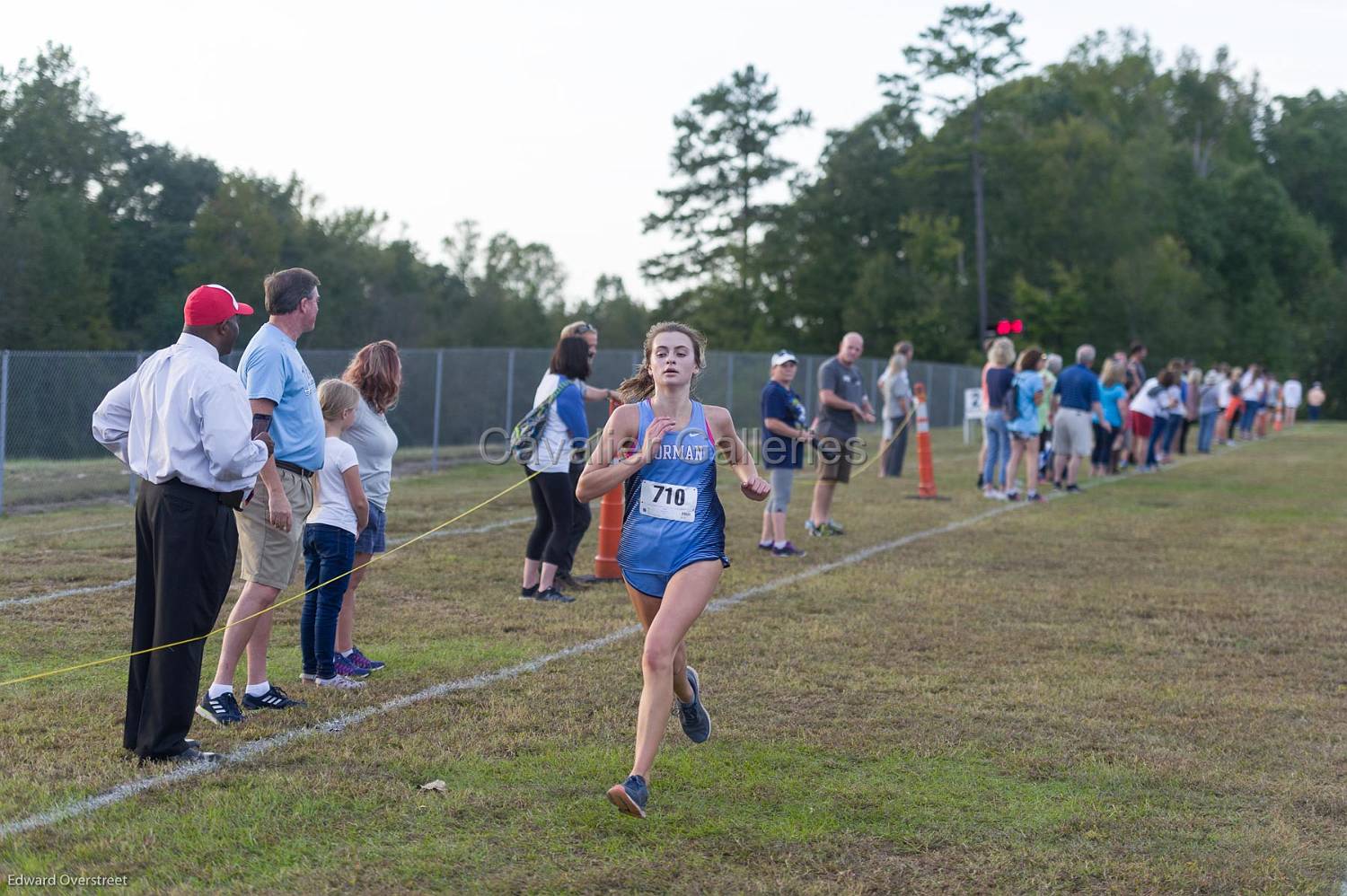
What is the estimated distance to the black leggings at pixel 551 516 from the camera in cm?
924

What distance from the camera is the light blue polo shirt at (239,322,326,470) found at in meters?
5.88

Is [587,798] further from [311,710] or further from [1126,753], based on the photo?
[1126,753]

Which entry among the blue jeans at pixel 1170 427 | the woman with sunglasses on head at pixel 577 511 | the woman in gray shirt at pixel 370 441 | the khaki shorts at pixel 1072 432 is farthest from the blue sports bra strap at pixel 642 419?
the blue jeans at pixel 1170 427

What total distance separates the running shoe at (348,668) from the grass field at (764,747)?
260 millimetres

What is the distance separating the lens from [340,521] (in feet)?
21.7

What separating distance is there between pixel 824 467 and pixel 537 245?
301 feet

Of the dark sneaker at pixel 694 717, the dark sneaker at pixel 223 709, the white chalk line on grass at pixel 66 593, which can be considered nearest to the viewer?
the dark sneaker at pixel 694 717

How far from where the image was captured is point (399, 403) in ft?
73.2

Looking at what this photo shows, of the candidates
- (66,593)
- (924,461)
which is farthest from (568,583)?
(924,461)

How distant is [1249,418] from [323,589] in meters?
34.9

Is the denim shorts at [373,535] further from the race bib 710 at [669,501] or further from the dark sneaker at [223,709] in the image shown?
the race bib 710 at [669,501]

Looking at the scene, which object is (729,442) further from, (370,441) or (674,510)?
(370,441)

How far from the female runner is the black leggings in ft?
13.1

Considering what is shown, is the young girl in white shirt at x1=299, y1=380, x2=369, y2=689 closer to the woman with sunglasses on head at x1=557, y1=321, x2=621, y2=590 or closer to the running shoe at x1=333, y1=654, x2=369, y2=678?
the running shoe at x1=333, y1=654, x2=369, y2=678
